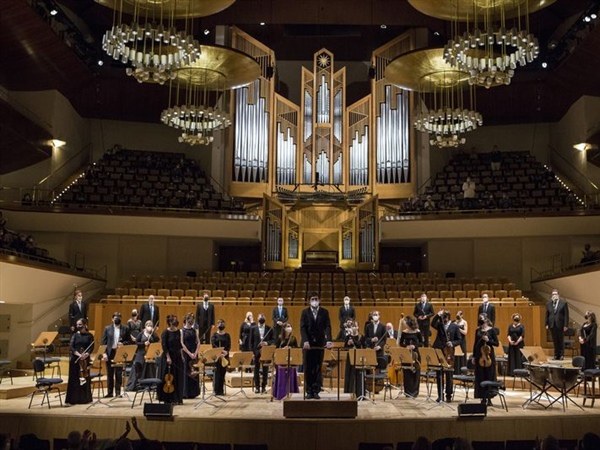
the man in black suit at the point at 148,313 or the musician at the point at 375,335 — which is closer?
the musician at the point at 375,335

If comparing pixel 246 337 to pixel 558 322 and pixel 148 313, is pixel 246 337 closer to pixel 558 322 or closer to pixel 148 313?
pixel 148 313

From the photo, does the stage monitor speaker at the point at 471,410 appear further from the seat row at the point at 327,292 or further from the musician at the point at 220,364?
the seat row at the point at 327,292

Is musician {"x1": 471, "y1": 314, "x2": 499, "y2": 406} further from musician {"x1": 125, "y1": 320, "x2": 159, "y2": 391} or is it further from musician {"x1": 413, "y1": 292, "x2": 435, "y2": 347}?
musician {"x1": 125, "y1": 320, "x2": 159, "y2": 391}

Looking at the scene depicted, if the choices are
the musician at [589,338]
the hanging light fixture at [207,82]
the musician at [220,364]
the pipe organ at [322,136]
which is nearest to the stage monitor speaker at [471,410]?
the musician at [589,338]

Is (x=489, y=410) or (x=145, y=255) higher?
(x=145, y=255)

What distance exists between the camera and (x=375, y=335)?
11242mm

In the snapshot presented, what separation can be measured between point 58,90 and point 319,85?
25.3ft

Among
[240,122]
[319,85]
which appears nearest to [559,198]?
[319,85]

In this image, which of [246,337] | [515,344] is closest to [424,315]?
[515,344]

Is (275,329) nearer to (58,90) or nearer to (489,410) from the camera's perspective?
(489,410)

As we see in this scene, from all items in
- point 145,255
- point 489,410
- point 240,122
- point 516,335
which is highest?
point 240,122

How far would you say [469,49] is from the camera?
36.4 ft

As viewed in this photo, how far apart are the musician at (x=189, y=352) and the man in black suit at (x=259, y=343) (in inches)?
52.2

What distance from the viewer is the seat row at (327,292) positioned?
16.8 m
